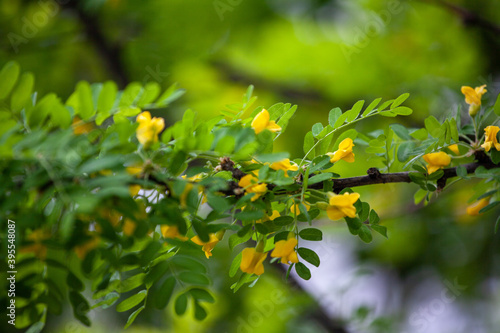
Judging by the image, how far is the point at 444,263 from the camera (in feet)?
6.59

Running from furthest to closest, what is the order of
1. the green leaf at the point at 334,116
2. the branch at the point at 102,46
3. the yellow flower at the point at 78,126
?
the branch at the point at 102,46 → the green leaf at the point at 334,116 → the yellow flower at the point at 78,126

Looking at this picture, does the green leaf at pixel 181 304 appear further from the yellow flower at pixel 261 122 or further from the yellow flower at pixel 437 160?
the yellow flower at pixel 437 160

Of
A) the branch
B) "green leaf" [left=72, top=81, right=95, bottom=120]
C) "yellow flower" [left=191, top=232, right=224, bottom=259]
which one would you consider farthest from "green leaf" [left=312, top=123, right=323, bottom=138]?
the branch

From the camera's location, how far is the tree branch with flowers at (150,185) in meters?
0.43

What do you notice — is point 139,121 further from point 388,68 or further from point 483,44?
point 483,44

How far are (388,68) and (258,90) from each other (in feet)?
1.75

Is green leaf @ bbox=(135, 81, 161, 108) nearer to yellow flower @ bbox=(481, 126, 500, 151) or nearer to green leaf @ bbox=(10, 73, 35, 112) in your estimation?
green leaf @ bbox=(10, 73, 35, 112)

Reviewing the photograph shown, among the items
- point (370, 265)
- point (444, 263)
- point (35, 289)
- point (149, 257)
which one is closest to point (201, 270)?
point (149, 257)

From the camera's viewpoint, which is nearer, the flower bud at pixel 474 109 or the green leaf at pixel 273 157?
the green leaf at pixel 273 157

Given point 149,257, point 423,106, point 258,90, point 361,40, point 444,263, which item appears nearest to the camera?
point 149,257

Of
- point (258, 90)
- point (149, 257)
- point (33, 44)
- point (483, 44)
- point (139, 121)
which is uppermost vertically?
point (139, 121)

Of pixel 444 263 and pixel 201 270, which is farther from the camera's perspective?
pixel 444 263

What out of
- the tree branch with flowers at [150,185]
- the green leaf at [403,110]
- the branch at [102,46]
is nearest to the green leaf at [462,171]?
the tree branch with flowers at [150,185]

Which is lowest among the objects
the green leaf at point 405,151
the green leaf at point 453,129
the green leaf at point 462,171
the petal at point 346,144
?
the green leaf at point 462,171
